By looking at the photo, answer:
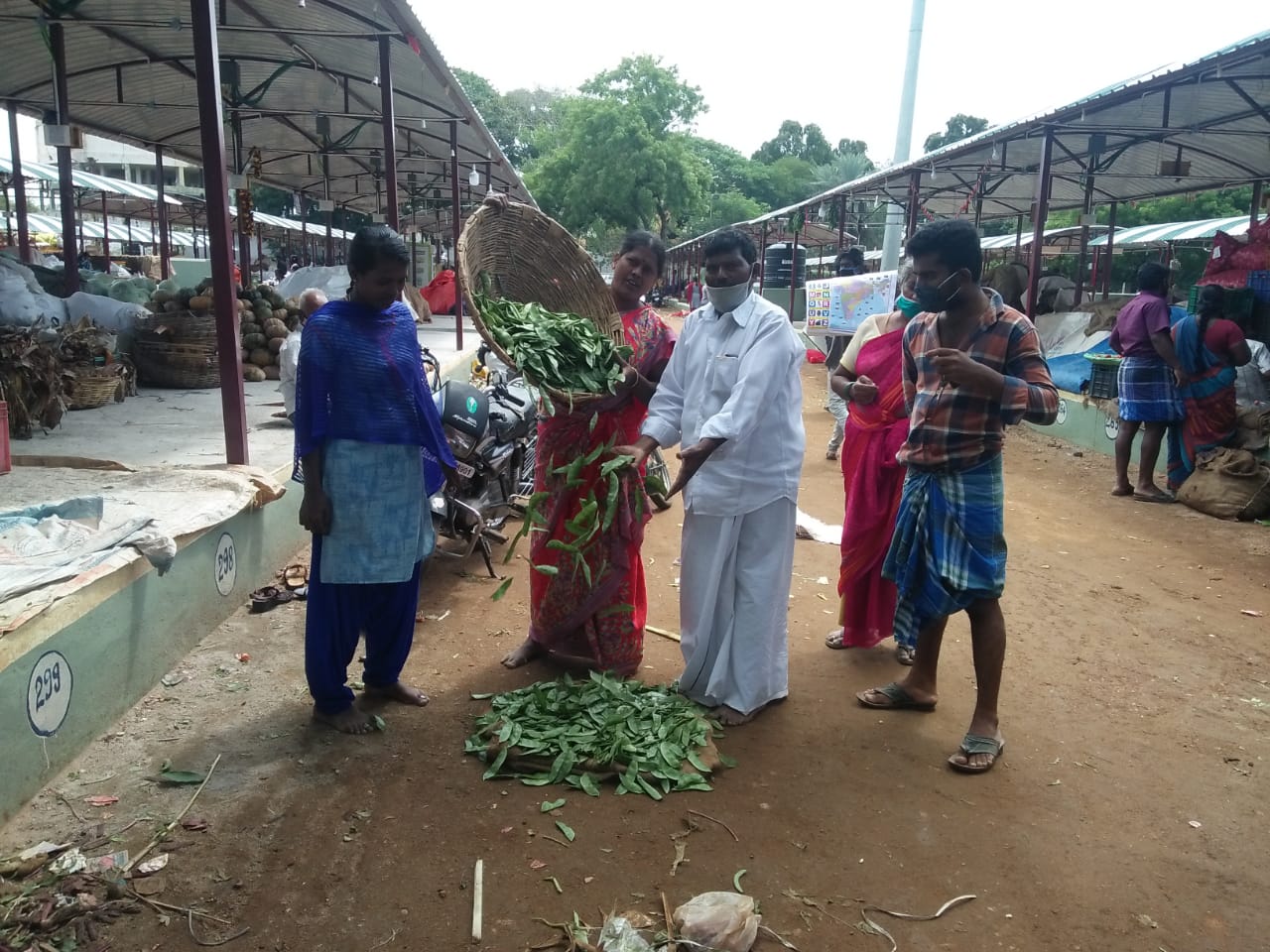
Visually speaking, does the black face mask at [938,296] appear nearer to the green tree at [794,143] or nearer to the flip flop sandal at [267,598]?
the flip flop sandal at [267,598]

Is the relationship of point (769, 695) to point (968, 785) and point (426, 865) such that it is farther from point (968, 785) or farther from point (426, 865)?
point (426, 865)

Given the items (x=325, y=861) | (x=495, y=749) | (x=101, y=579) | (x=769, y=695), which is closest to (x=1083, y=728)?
(x=769, y=695)

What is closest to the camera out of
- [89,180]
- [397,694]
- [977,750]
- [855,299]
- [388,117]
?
[977,750]

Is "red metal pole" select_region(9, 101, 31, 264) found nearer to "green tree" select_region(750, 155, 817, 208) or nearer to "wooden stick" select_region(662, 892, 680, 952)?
"wooden stick" select_region(662, 892, 680, 952)

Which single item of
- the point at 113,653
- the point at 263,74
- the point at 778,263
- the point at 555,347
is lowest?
the point at 113,653

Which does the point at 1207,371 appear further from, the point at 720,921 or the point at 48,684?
Answer: the point at 48,684

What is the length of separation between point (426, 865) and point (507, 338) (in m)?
1.79

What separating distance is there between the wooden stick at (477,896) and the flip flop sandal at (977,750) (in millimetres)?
1670

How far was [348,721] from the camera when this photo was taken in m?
3.26

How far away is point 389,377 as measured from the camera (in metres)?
3.05

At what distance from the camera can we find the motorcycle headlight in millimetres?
5098

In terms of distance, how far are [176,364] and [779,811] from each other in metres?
7.04

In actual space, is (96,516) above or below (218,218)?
below

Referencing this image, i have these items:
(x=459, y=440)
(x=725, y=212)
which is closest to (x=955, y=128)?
(x=725, y=212)
